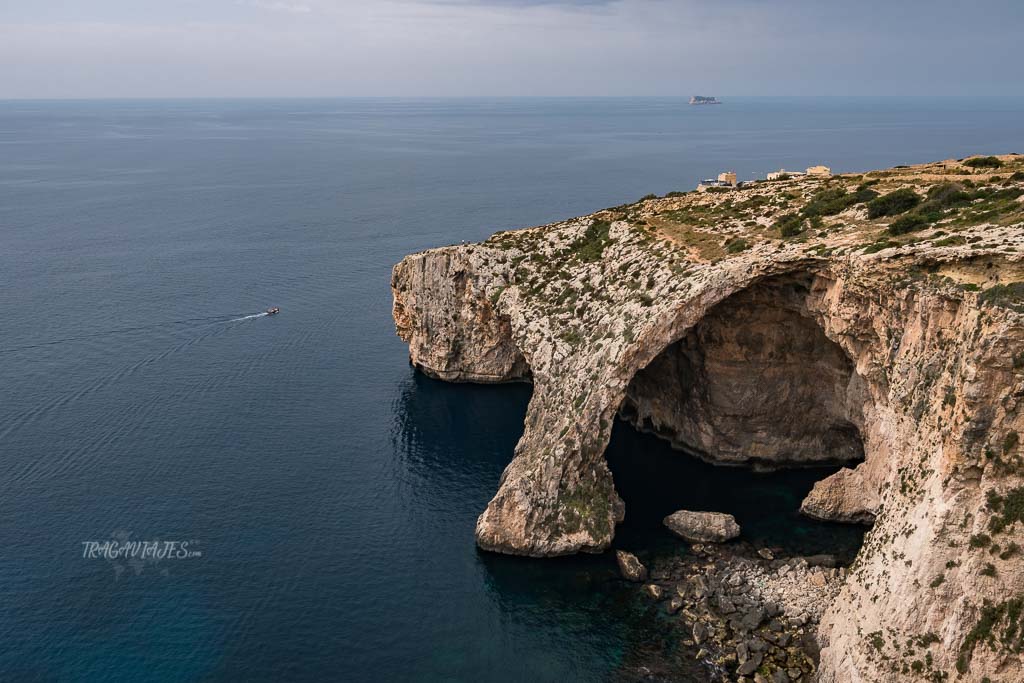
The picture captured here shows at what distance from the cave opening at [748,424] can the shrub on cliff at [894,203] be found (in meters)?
8.96

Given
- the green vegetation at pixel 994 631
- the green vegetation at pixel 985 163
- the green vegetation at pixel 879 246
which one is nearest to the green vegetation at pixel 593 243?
the green vegetation at pixel 879 246

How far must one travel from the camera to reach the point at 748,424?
71.2 meters

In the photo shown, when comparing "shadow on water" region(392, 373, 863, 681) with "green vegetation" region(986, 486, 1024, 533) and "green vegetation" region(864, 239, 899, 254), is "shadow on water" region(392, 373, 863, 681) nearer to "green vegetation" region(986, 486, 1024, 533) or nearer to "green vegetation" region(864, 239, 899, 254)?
"green vegetation" region(986, 486, 1024, 533)

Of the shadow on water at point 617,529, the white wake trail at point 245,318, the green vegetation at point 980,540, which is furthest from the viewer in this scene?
the white wake trail at point 245,318

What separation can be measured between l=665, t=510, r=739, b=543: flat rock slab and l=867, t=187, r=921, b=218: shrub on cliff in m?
26.0

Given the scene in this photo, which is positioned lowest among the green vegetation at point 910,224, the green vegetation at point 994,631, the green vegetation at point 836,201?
the green vegetation at point 994,631

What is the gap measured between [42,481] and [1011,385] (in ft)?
239

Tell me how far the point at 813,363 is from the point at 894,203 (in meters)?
15.0

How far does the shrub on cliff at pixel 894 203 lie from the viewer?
59.2 meters

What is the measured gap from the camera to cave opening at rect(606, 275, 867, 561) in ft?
203

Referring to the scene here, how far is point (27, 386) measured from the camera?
287 ft

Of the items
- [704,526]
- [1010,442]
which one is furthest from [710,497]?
[1010,442]

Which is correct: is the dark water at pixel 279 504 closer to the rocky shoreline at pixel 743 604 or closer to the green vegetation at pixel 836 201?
the rocky shoreline at pixel 743 604

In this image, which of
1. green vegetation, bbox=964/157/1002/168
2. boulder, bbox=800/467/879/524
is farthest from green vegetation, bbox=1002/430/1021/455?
green vegetation, bbox=964/157/1002/168
